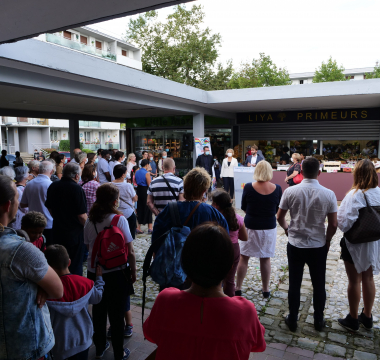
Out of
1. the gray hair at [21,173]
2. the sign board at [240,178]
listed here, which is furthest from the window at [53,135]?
the gray hair at [21,173]

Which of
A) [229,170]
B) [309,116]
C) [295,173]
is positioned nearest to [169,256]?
[295,173]

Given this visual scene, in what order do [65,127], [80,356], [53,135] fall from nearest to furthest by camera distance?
[80,356] < [53,135] < [65,127]

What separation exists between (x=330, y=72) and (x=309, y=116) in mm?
29341

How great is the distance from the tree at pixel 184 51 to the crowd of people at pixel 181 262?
3302 cm

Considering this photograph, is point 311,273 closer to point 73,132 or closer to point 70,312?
point 70,312

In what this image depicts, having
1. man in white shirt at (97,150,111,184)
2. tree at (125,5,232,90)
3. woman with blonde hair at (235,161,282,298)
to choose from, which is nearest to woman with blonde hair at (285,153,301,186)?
woman with blonde hair at (235,161,282,298)

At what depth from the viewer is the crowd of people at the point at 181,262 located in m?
1.25

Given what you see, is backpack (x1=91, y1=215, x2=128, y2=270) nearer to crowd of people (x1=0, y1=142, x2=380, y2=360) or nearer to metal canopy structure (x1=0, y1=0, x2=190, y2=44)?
crowd of people (x1=0, y1=142, x2=380, y2=360)

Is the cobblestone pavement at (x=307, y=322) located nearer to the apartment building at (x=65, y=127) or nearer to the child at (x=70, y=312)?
the child at (x=70, y=312)

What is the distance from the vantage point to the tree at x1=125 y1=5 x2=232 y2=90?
36094mm

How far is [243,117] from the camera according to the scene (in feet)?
57.1

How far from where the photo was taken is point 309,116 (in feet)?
51.2

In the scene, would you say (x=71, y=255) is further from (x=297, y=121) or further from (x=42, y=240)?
(x=297, y=121)

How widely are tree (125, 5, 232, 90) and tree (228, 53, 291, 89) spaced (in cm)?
145
